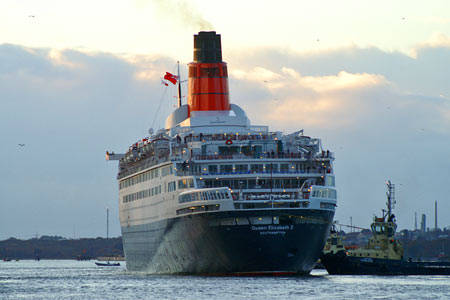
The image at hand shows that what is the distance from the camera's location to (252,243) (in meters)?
88.6

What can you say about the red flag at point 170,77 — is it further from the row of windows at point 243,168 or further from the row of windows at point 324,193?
the row of windows at point 324,193

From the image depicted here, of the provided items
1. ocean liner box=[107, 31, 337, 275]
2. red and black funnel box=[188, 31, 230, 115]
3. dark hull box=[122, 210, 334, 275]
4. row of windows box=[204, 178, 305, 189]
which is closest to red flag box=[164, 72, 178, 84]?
red and black funnel box=[188, 31, 230, 115]

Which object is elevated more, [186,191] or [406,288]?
[186,191]

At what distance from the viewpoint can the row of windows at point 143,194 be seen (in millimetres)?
104625

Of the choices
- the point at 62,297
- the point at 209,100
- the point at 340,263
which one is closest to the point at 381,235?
the point at 340,263

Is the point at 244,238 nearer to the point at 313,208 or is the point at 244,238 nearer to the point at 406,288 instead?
the point at 313,208

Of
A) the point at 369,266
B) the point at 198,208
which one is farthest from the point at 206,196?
the point at 369,266

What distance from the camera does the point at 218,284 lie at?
8281 centimetres

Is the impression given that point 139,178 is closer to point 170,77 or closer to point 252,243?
point 170,77

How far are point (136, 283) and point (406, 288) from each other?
24.7 metres

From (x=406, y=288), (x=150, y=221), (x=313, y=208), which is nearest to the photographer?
(x=406, y=288)

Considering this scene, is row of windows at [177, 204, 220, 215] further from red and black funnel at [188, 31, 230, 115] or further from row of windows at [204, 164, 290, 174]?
red and black funnel at [188, 31, 230, 115]

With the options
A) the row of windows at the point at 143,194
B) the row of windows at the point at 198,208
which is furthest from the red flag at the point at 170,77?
the row of windows at the point at 198,208

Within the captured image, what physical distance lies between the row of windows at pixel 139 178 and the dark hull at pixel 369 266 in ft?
70.5
